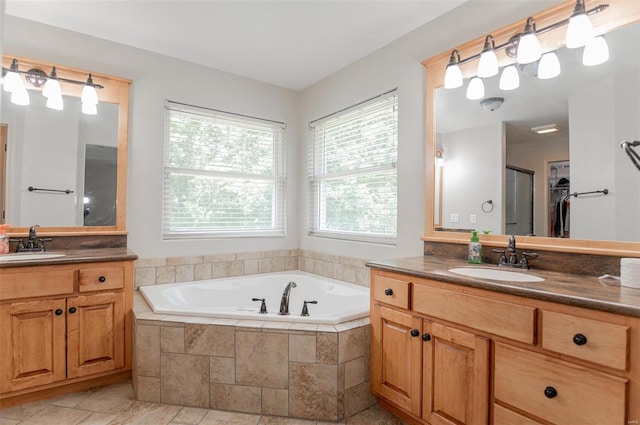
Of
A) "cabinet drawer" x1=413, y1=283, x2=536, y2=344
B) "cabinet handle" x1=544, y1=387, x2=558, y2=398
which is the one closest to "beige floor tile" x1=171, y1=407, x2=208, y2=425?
"cabinet drawer" x1=413, y1=283, x2=536, y2=344

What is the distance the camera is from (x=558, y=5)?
183cm

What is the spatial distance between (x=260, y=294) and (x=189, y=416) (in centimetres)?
124

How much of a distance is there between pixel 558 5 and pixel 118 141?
10.0ft

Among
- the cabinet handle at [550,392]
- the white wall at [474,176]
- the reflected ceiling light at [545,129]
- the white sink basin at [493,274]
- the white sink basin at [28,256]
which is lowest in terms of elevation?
the cabinet handle at [550,392]

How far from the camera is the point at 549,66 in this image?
1890 mm

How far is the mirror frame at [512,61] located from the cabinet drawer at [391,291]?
1.95ft

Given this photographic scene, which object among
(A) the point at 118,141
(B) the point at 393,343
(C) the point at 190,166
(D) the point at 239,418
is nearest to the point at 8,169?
(A) the point at 118,141

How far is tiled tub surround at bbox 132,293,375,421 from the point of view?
78.3 inches

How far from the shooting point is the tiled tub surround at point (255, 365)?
1988mm

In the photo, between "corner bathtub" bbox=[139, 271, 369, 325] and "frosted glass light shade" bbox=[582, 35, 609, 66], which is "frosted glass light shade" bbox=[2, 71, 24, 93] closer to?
"corner bathtub" bbox=[139, 271, 369, 325]

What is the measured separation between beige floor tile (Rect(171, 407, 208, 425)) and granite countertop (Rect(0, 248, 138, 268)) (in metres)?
1.03

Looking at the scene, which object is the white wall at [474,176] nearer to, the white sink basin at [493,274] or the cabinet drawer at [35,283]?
the white sink basin at [493,274]


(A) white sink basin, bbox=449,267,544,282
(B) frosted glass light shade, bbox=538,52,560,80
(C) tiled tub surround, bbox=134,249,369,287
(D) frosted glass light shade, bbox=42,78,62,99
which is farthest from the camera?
(C) tiled tub surround, bbox=134,249,369,287

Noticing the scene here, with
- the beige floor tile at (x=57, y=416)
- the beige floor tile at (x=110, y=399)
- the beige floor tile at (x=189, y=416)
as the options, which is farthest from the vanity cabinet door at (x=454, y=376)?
the beige floor tile at (x=57, y=416)
